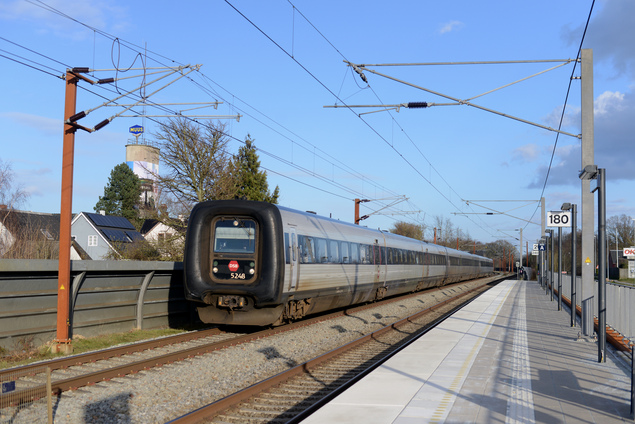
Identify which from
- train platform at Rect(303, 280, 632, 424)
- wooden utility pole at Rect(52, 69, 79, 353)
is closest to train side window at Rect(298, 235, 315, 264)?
train platform at Rect(303, 280, 632, 424)

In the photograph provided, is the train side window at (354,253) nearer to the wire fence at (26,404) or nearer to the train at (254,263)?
the train at (254,263)

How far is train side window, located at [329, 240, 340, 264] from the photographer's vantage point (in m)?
18.2

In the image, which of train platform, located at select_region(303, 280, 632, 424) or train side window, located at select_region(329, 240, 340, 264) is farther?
train side window, located at select_region(329, 240, 340, 264)

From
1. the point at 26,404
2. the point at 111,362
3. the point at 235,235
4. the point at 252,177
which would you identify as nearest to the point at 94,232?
the point at 252,177

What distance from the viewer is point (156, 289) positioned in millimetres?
15219

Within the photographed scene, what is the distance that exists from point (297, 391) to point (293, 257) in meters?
6.17

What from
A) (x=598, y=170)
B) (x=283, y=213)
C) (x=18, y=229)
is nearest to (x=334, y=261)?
(x=283, y=213)

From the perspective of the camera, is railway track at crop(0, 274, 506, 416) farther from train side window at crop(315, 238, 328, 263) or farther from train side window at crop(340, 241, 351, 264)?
train side window at crop(340, 241, 351, 264)

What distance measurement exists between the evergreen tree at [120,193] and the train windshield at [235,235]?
7046 cm

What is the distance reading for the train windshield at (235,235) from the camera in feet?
46.7

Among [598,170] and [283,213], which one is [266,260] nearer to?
[283,213]

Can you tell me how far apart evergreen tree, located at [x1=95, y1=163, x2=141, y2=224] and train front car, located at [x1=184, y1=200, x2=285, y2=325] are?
70.5m

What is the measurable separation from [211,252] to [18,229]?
21.1m

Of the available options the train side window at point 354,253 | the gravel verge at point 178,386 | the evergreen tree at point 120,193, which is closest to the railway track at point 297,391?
the gravel verge at point 178,386
